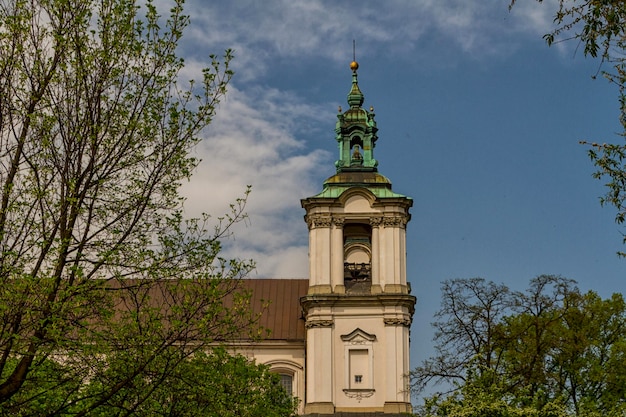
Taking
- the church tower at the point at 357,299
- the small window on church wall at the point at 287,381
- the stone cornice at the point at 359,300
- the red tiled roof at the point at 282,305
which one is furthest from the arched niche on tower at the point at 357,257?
the small window on church wall at the point at 287,381

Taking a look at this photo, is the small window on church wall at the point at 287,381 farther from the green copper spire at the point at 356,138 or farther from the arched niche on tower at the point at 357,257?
the green copper spire at the point at 356,138

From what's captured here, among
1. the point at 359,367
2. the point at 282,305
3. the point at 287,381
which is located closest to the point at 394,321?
the point at 359,367

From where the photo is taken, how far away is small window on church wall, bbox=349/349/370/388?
41.1m

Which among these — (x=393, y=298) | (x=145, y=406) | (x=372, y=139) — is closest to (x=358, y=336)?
(x=393, y=298)

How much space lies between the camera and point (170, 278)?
16.2m

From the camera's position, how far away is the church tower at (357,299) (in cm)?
4075

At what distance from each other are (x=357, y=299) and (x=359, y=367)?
108 inches

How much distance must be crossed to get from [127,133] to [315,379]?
1021 inches

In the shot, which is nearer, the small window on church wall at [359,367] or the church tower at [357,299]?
the church tower at [357,299]

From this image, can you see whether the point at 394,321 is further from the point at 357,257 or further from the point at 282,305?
the point at 282,305

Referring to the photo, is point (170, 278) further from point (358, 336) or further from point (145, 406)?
point (358, 336)

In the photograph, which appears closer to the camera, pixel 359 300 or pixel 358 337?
pixel 358 337

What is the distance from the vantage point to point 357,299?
1645 inches

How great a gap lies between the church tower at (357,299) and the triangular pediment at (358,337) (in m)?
0.04
